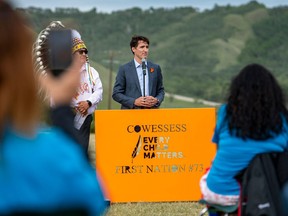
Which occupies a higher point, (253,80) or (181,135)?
(253,80)

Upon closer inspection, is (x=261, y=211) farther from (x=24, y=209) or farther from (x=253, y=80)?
(x=24, y=209)

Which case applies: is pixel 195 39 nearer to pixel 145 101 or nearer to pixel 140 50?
pixel 140 50

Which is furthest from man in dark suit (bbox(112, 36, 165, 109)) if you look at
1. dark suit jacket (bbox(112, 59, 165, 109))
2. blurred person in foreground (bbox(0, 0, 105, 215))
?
blurred person in foreground (bbox(0, 0, 105, 215))

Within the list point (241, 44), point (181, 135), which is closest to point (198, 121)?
point (181, 135)

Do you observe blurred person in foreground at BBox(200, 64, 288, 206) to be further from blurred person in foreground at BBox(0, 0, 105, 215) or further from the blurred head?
the blurred head

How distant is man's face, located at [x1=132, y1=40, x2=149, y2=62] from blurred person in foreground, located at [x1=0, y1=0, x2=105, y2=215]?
8.12 m

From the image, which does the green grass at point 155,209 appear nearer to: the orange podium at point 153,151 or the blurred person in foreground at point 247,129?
the orange podium at point 153,151

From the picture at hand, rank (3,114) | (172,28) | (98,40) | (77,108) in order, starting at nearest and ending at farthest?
(3,114)
(77,108)
(98,40)
(172,28)

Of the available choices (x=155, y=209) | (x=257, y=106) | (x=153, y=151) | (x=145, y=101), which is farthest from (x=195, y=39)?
(x=257, y=106)

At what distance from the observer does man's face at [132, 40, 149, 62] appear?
10.5 meters

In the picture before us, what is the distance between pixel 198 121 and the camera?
9.98m

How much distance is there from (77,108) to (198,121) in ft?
5.04

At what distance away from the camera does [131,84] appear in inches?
411

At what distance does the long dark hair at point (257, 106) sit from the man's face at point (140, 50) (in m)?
5.25
